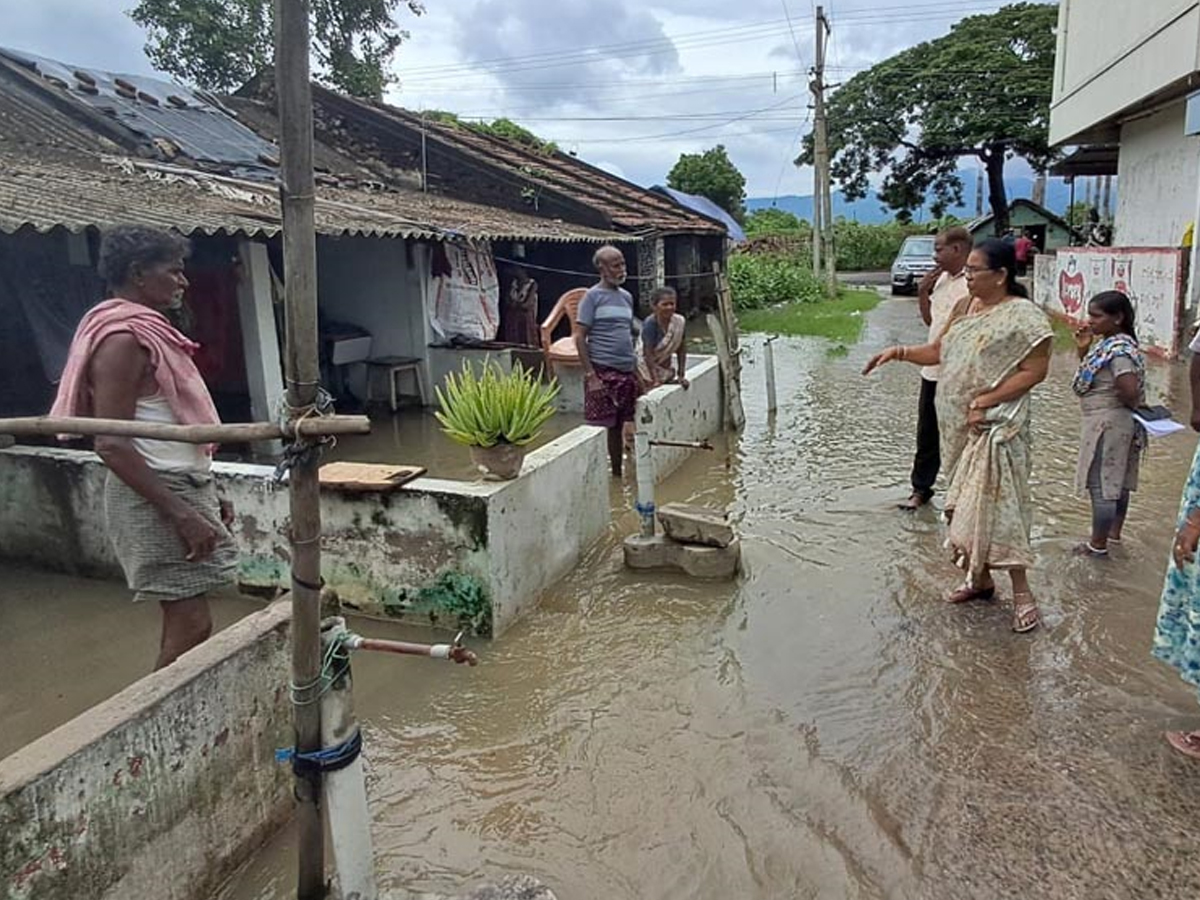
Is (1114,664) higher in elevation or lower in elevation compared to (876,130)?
lower

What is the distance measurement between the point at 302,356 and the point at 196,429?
18.9 inches

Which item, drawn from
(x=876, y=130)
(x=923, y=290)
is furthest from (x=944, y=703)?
(x=876, y=130)

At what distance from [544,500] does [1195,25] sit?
1219 centimetres

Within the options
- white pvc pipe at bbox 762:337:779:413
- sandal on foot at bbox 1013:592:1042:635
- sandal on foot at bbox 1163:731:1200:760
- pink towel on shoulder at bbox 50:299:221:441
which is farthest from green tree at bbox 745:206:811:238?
pink towel on shoulder at bbox 50:299:221:441

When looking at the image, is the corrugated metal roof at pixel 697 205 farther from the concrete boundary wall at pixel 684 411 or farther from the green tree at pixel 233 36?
the concrete boundary wall at pixel 684 411

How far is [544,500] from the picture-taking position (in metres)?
4.63

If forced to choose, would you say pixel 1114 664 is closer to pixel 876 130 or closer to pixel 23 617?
pixel 23 617

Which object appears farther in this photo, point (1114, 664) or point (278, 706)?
point (1114, 664)

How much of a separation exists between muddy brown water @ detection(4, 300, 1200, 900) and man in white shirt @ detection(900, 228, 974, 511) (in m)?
0.72

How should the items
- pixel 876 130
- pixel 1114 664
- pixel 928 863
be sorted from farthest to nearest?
pixel 876 130 < pixel 1114 664 < pixel 928 863

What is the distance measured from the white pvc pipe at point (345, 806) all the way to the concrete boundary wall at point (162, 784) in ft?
1.72

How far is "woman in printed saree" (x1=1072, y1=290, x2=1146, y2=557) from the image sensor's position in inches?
179

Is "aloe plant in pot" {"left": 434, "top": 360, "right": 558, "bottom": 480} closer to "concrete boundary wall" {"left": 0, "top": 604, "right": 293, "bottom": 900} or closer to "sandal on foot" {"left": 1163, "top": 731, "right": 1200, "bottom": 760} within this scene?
"concrete boundary wall" {"left": 0, "top": 604, "right": 293, "bottom": 900}

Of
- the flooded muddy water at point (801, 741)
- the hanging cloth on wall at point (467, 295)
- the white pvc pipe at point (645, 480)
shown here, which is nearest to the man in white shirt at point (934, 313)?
the flooded muddy water at point (801, 741)
